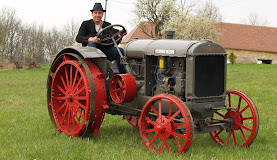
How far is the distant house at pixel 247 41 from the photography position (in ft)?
138

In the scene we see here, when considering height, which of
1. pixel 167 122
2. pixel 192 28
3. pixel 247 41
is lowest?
pixel 167 122

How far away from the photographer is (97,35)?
18.7 feet

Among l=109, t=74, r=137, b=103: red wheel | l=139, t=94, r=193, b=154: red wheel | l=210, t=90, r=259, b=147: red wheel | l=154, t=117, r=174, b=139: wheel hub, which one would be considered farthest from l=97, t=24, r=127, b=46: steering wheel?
l=210, t=90, r=259, b=147: red wheel

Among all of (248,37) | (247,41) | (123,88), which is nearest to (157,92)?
(123,88)

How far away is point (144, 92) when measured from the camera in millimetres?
5207

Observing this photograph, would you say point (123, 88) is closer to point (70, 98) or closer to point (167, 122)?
point (70, 98)

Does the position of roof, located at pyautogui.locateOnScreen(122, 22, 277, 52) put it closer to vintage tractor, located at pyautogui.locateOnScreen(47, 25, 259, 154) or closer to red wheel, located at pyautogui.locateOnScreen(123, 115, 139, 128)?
red wheel, located at pyautogui.locateOnScreen(123, 115, 139, 128)

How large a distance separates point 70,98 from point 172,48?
1737 mm

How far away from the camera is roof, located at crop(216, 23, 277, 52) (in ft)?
138

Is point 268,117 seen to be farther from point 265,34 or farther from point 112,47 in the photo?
point 265,34

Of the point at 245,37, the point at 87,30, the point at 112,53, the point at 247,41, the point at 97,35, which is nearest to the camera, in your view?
the point at 97,35

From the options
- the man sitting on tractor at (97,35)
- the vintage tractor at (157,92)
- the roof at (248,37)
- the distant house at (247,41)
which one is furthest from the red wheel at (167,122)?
the roof at (248,37)

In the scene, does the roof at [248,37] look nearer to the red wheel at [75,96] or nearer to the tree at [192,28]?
the tree at [192,28]

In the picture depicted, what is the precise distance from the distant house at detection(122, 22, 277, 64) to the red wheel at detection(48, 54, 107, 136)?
35383 millimetres
